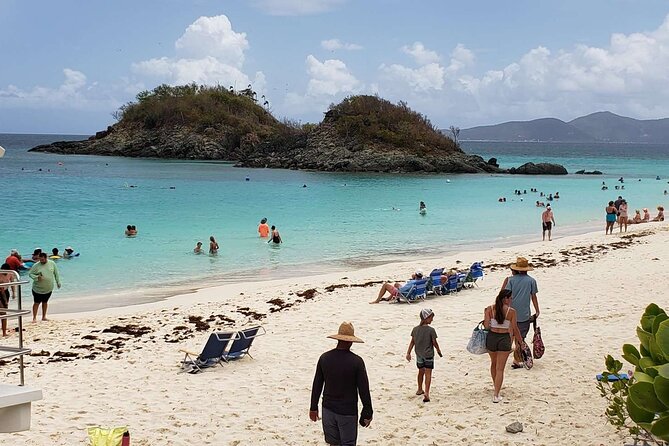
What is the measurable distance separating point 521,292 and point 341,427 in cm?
396

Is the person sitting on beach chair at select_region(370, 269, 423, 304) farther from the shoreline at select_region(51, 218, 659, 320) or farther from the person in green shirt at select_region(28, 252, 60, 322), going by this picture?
A: the person in green shirt at select_region(28, 252, 60, 322)

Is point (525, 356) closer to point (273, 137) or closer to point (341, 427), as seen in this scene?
point (341, 427)

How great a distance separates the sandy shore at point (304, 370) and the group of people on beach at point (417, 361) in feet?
1.49

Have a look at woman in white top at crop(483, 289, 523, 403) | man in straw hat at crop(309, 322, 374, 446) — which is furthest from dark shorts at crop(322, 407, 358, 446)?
woman in white top at crop(483, 289, 523, 403)

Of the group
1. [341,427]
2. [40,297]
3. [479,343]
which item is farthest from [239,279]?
[341,427]

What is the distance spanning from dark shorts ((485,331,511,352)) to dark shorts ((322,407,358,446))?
2.76m

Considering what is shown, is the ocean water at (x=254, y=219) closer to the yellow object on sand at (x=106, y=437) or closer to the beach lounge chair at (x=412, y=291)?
the beach lounge chair at (x=412, y=291)

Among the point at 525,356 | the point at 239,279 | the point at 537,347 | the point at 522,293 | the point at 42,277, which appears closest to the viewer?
the point at 522,293

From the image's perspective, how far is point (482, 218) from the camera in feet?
121

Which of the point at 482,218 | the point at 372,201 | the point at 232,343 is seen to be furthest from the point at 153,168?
the point at 232,343

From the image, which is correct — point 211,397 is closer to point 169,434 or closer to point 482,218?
point 169,434

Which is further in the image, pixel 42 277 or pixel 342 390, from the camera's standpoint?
pixel 42 277

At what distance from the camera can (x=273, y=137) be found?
94.2 meters

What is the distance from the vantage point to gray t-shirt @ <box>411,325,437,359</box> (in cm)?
→ 846
